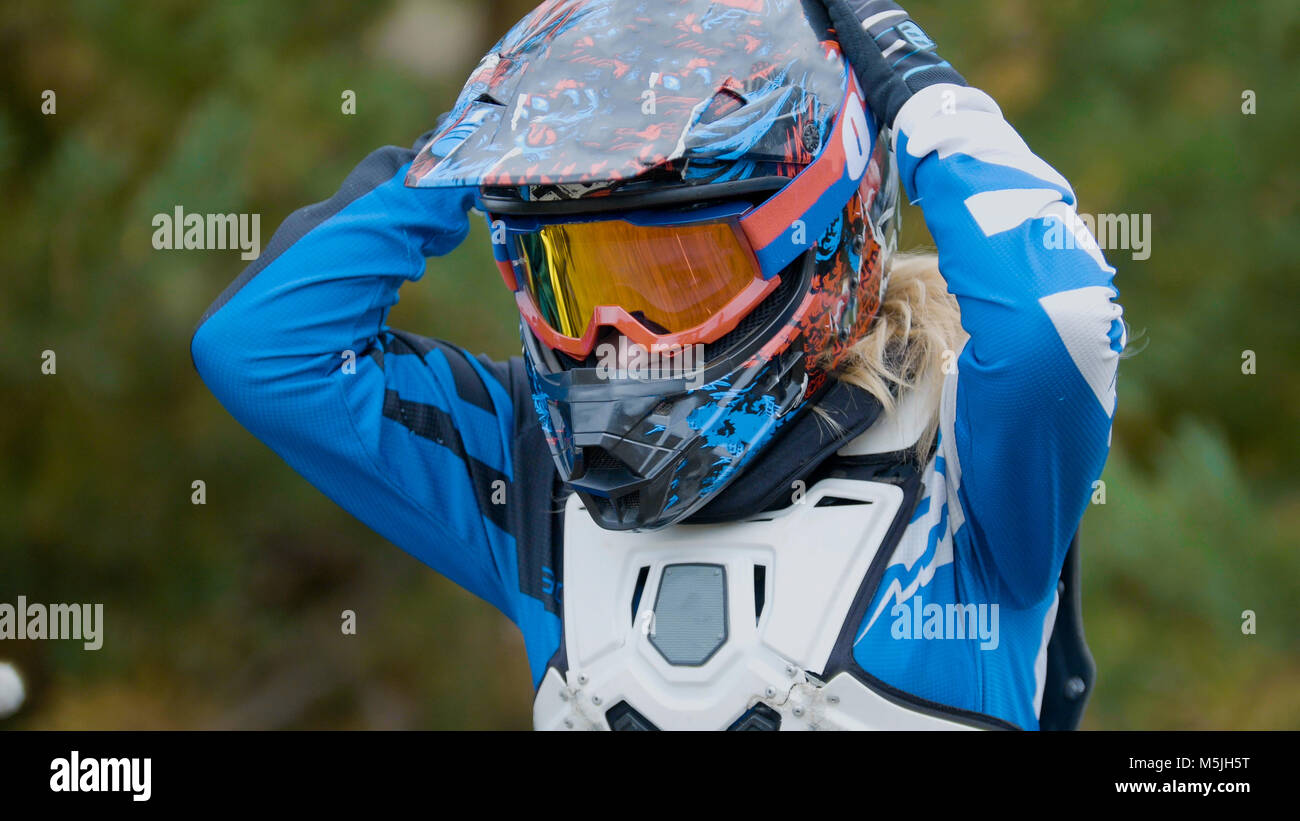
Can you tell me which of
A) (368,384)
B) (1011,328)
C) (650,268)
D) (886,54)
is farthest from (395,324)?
(1011,328)

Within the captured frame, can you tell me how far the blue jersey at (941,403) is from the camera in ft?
4.81

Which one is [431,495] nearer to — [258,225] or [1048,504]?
[1048,504]

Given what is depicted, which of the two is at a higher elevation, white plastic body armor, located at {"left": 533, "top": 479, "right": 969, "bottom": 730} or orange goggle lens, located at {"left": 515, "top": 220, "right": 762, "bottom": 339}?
orange goggle lens, located at {"left": 515, "top": 220, "right": 762, "bottom": 339}

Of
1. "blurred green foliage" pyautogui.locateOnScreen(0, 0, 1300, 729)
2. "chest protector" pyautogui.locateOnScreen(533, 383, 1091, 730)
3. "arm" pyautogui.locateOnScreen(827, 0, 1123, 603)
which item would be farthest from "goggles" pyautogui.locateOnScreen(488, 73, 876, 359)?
"blurred green foliage" pyautogui.locateOnScreen(0, 0, 1300, 729)

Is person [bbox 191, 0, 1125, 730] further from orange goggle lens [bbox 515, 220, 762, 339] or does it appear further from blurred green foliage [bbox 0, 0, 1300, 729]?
blurred green foliage [bbox 0, 0, 1300, 729]

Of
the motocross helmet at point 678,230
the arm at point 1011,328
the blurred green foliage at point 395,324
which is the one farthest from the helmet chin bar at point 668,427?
the blurred green foliage at point 395,324

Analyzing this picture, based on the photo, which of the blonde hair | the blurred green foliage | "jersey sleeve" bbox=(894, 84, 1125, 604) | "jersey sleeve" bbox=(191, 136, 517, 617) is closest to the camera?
"jersey sleeve" bbox=(894, 84, 1125, 604)

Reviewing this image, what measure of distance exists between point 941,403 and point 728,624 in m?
0.41

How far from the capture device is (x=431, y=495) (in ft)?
6.24

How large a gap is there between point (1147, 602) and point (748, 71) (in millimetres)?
2617

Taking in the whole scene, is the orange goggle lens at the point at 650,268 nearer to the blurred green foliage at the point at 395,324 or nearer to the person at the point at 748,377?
the person at the point at 748,377

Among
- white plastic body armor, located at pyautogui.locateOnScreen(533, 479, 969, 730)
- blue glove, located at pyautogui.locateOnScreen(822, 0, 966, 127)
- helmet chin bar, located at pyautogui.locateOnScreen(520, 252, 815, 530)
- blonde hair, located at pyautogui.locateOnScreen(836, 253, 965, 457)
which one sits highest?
blue glove, located at pyautogui.locateOnScreen(822, 0, 966, 127)

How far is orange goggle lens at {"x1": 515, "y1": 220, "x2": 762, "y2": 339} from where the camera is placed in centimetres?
168
